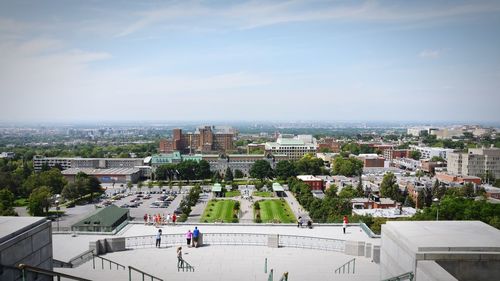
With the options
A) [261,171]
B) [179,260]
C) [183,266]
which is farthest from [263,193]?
[179,260]

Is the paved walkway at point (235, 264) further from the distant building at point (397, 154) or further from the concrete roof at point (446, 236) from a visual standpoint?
the distant building at point (397, 154)

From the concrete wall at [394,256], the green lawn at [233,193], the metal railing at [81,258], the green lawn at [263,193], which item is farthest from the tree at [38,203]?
the concrete wall at [394,256]


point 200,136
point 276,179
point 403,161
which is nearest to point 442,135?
point 403,161

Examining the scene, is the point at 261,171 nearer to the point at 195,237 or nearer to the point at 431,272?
the point at 195,237

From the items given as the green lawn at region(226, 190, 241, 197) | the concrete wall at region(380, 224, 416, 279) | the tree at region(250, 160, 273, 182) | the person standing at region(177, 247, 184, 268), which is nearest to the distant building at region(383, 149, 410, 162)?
the tree at region(250, 160, 273, 182)

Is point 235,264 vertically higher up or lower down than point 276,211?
higher up

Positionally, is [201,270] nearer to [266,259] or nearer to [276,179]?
[266,259]
